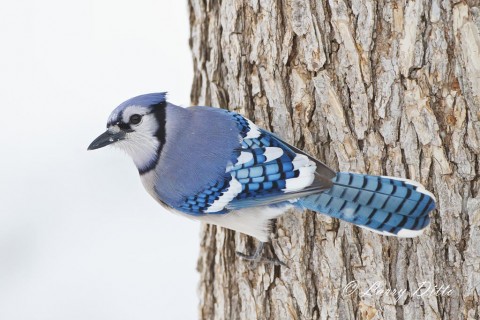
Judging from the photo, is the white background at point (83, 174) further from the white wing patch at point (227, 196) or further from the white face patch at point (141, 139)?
the white wing patch at point (227, 196)

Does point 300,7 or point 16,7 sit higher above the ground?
point 16,7

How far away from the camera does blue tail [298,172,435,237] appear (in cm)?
184

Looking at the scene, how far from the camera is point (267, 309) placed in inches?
88.3

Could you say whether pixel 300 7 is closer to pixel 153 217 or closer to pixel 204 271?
pixel 204 271

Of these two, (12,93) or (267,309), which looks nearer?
(267,309)

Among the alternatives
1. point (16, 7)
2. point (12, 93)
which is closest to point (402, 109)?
point (12, 93)

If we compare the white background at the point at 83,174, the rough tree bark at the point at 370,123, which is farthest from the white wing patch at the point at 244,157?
the white background at the point at 83,174

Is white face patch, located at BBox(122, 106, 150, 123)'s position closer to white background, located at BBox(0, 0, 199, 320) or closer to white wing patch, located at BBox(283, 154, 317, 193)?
white wing patch, located at BBox(283, 154, 317, 193)

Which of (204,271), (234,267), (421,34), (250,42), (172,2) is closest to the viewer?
(421,34)

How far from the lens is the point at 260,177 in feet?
6.63

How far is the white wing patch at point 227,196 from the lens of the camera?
2061 mm

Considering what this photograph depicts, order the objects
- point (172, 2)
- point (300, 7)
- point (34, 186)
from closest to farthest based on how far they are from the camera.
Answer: point (300, 7) → point (34, 186) → point (172, 2)

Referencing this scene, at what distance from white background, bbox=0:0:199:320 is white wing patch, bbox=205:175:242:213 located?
1452 millimetres

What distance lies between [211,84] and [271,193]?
0.52 m
